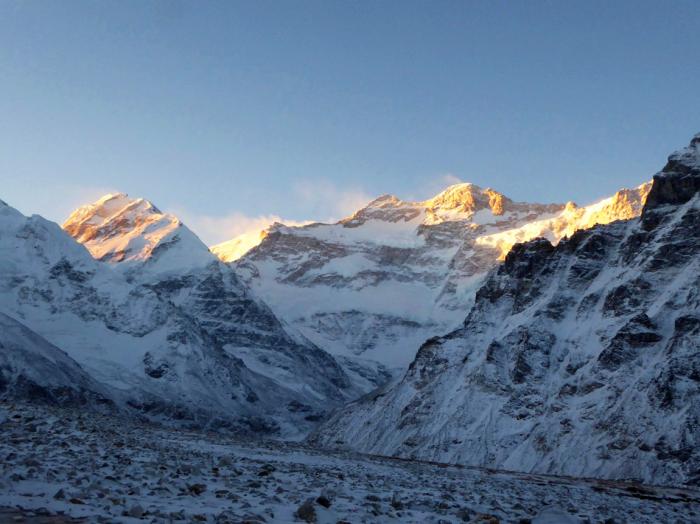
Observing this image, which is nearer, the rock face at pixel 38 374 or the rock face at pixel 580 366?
the rock face at pixel 580 366

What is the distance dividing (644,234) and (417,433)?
39.8 metres

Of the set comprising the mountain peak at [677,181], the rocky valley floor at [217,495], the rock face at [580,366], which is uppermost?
the mountain peak at [677,181]

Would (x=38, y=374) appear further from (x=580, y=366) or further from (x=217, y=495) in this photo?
(x=217, y=495)

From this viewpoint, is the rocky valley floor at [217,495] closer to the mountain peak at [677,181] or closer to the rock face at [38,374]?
the mountain peak at [677,181]

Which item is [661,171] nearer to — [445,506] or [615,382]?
[615,382]

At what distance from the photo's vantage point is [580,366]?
88.6 metres

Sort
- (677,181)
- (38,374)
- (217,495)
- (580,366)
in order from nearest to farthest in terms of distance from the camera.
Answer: (217,495) → (580,366) → (677,181) → (38,374)

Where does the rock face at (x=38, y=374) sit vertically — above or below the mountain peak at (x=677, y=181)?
below

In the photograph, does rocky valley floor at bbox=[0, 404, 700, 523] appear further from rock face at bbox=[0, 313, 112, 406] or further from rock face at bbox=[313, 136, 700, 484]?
rock face at bbox=[0, 313, 112, 406]

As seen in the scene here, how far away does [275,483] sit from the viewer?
74.6 ft

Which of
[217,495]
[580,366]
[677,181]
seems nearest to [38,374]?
[580,366]

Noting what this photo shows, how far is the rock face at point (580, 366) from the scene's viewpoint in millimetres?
71375

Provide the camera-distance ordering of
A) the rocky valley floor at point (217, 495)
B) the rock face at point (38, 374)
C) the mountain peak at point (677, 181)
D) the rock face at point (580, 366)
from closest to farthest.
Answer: the rocky valley floor at point (217, 495)
the rock face at point (580, 366)
the mountain peak at point (677, 181)
the rock face at point (38, 374)

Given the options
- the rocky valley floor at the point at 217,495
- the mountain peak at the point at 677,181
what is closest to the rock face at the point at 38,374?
the mountain peak at the point at 677,181
